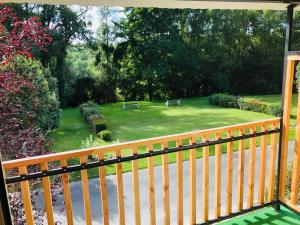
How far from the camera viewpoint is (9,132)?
3.56 m

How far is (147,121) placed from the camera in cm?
1422

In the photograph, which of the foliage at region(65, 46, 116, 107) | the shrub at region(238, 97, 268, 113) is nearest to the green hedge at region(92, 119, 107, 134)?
the foliage at region(65, 46, 116, 107)

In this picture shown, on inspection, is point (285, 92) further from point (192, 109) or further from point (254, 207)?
point (192, 109)

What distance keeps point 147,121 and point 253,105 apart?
5959 mm

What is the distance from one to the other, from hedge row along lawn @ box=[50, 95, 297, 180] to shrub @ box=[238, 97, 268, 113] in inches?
16.4

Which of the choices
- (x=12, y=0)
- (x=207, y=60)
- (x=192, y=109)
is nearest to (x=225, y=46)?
(x=207, y=60)

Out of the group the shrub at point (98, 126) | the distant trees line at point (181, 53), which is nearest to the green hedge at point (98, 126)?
the shrub at point (98, 126)

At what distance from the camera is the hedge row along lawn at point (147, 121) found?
37.0 ft

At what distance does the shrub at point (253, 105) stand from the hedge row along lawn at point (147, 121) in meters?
0.42

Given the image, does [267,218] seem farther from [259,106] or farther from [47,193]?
[259,106]

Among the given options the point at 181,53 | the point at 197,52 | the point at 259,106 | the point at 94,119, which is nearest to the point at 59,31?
the point at 94,119

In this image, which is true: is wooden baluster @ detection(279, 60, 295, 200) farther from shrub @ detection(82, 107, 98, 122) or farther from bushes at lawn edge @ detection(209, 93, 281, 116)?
shrub @ detection(82, 107, 98, 122)

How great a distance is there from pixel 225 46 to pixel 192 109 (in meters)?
7.96

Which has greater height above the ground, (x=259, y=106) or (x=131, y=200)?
(x=259, y=106)
